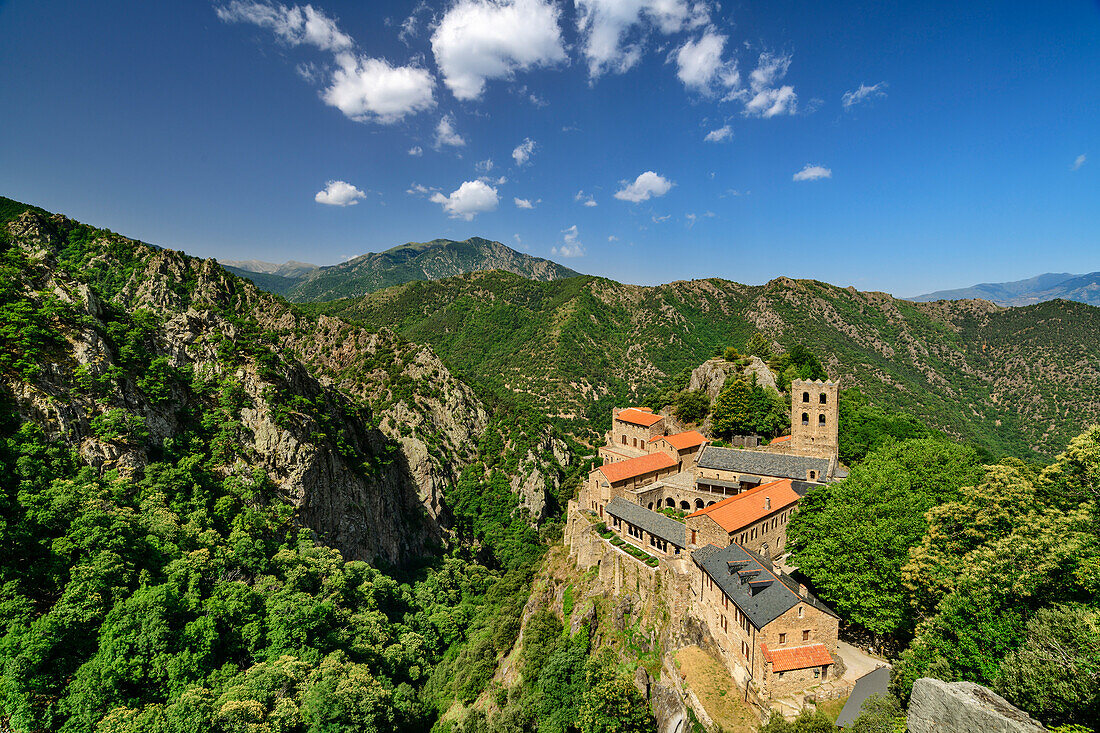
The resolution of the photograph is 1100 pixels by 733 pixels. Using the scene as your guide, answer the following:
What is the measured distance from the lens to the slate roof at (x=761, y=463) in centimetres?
4500

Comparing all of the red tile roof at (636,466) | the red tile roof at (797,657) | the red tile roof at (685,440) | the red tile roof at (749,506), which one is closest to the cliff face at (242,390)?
the red tile roof at (636,466)

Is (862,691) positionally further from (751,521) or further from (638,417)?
(638,417)

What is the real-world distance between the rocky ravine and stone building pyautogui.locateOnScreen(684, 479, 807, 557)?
149 feet

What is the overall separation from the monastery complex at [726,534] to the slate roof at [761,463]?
0.41ft

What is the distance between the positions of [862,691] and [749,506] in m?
14.4

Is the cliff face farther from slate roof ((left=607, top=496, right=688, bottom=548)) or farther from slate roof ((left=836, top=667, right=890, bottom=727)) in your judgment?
slate roof ((left=836, top=667, right=890, bottom=727))

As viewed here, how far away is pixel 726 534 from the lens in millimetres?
34406

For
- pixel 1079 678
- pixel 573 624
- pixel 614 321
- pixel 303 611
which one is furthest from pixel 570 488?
pixel 614 321

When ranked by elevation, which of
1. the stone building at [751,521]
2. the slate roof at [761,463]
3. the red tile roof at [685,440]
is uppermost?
the red tile roof at [685,440]

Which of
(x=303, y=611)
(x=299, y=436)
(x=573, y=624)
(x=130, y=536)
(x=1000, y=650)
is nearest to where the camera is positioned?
(x=1000, y=650)

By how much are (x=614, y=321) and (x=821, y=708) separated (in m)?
178

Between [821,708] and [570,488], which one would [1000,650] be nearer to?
[821,708]

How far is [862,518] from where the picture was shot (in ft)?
98.4

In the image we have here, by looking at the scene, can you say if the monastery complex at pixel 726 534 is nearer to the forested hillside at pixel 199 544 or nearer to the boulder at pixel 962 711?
the boulder at pixel 962 711
